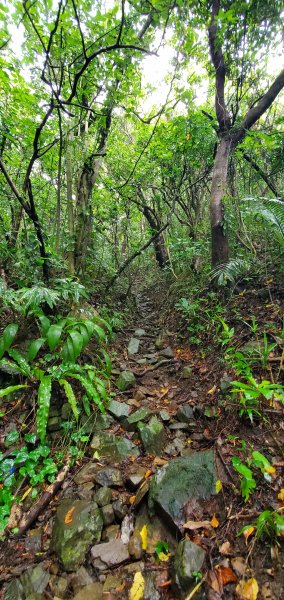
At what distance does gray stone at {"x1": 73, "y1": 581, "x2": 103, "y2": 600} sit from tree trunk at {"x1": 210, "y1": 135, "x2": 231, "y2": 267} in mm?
4492

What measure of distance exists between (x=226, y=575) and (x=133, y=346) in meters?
3.49

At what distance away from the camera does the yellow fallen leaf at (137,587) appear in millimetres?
1638

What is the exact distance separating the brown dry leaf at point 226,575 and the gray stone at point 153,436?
1.13 metres

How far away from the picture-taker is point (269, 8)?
3990 mm

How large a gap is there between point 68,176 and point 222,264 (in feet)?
10.4

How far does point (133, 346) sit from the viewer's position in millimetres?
4906

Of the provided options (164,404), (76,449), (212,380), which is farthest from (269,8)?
(76,449)

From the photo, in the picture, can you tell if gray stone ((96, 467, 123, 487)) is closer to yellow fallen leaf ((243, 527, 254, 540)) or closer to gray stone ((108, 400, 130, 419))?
gray stone ((108, 400, 130, 419))

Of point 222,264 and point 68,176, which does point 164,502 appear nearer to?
point 222,264

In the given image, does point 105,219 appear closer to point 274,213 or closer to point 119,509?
point 274,213

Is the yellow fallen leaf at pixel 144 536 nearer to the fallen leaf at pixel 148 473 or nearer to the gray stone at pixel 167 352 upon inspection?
the fallen leaf at pixel 148 473

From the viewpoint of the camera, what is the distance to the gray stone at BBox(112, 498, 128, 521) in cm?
212

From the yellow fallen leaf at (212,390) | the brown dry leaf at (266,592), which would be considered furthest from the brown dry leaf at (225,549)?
the yellow fallen leaf at (212,390)

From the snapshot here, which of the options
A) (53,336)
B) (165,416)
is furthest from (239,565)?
(53,336)
